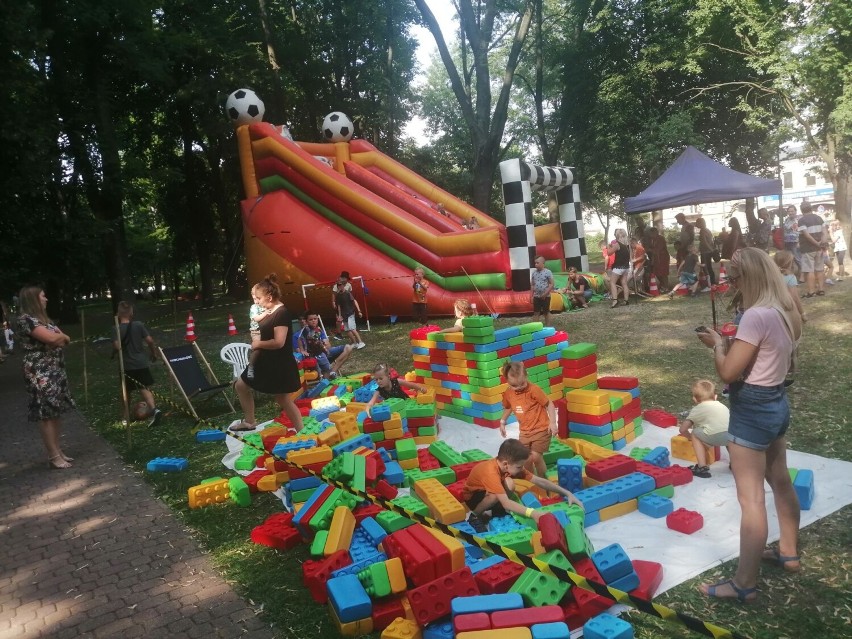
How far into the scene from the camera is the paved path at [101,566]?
3.49 metres

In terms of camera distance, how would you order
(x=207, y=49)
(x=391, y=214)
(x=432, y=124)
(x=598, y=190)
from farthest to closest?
(x=432, y=124) < (x=598, y=190) < (x=207, y=49) < (x=391, y=214)

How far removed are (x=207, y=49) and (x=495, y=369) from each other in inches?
780

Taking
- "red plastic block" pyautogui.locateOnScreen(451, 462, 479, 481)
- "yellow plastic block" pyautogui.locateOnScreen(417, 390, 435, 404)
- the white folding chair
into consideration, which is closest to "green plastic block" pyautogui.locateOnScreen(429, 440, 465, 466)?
"red plastic block" pyautogui.locateOnScreen(451, 462, 479, 481)

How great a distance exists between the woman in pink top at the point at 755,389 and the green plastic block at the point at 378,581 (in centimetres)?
173

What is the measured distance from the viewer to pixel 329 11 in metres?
27.5

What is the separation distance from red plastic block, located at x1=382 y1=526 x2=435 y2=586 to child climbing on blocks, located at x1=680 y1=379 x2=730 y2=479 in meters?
2.60

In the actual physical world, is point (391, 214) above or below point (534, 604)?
above

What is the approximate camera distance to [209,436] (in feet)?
23.2

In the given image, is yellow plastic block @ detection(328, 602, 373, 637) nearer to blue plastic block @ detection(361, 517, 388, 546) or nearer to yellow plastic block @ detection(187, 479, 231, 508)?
blue plastic block @ detection(361, 517, 388, 546)

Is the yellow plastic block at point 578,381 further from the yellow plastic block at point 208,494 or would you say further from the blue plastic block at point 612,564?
the yellow plastic block at point 208,494

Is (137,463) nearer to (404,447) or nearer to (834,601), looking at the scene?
(404,447)

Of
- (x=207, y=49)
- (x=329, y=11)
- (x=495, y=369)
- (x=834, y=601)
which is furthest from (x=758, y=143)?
(x=834, y=601)

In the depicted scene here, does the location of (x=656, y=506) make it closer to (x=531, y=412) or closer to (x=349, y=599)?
(x=531, y=412)

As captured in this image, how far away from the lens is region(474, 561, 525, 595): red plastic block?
10.4 ft
